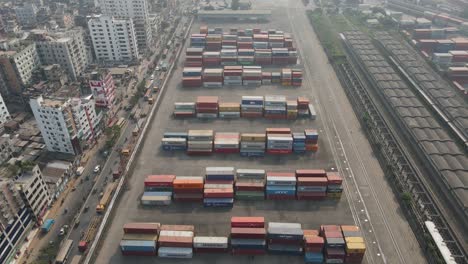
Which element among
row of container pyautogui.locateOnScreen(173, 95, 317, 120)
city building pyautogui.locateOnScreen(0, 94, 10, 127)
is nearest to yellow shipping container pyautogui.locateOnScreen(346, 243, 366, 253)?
row of container pyautogui.locateOnScreen(173, 95, 317, 120)

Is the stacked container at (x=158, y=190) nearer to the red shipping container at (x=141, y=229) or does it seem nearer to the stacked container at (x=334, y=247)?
the red shipping container at (x=141, y=229)

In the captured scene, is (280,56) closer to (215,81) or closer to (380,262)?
(215,81)

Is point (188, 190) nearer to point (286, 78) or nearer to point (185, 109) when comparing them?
point (185, 109)

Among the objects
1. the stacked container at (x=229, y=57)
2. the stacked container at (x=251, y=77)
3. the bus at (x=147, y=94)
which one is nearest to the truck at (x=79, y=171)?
the bus at (x=147, y=94)

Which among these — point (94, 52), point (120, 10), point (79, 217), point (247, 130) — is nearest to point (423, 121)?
point (247, 130)

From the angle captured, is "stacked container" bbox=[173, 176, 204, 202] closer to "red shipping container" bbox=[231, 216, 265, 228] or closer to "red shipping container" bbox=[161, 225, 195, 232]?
"red shipping container" bbox=[161, 225, 195, 232]
